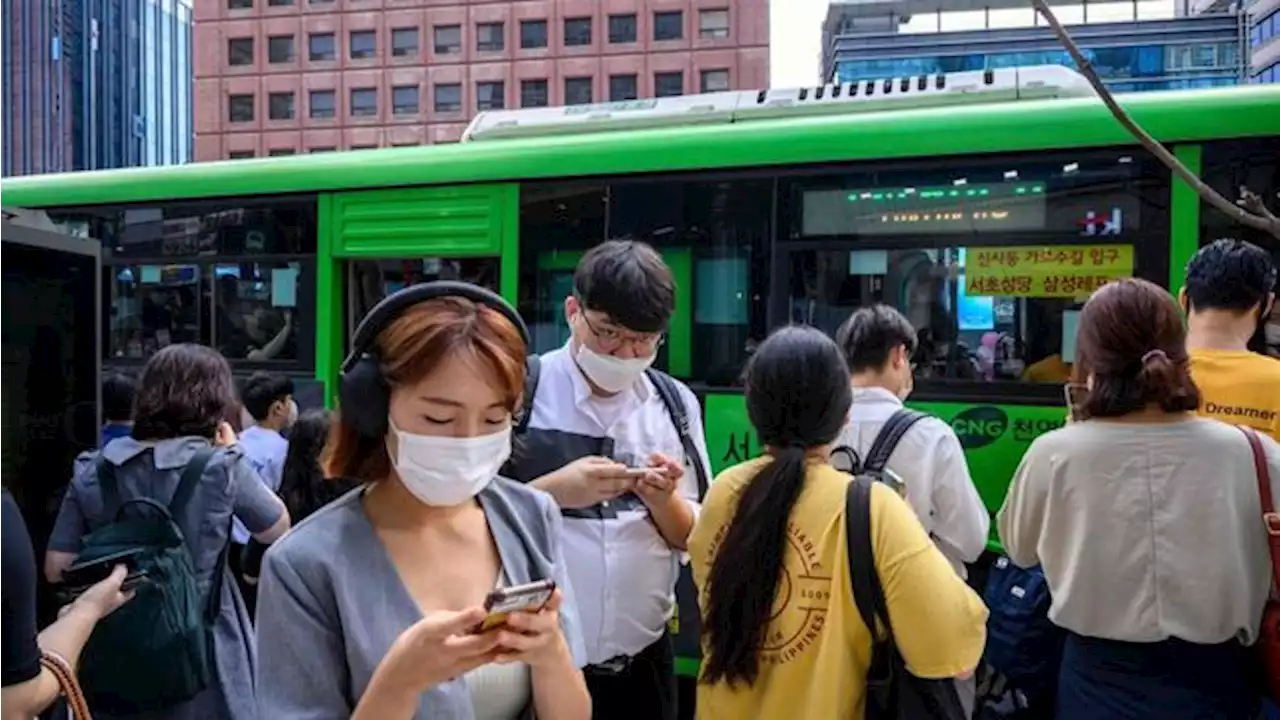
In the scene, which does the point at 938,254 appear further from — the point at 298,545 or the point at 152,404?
the point at 298,545

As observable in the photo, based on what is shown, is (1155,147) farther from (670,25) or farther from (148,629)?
(670,25)

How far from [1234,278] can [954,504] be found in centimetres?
110

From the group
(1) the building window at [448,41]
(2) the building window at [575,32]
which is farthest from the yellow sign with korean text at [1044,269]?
(1) the building window at [448,41]

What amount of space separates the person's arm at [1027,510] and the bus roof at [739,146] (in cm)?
232

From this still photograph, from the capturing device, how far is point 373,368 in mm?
1541

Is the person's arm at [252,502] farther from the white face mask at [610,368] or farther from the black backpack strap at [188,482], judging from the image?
the white face mask at [610,368]

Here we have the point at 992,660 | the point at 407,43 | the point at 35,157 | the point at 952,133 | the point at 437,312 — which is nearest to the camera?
the point at 437,312

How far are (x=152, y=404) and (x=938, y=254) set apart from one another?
11.1 feet

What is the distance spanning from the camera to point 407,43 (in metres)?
51.1

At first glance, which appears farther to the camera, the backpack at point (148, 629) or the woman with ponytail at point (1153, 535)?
the backpack at point (148, 629)

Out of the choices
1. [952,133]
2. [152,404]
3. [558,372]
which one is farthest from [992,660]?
[152,404]

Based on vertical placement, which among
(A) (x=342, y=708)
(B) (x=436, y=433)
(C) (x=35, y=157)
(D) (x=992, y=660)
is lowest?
(D) (x=992, y=660)

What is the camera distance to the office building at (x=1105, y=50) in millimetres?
39031

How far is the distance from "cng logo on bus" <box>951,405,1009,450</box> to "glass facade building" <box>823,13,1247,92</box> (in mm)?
37069
